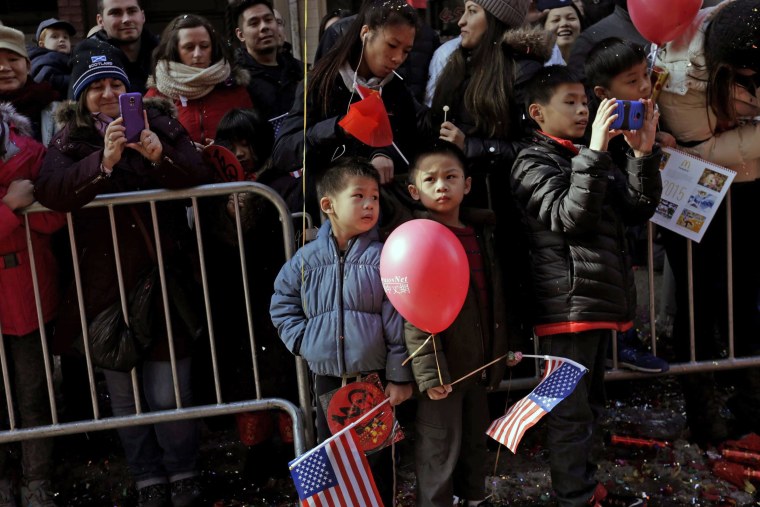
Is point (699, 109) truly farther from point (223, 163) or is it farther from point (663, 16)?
point (223, 163)

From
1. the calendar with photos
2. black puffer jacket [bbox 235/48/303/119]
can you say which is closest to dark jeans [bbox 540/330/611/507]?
the calendar with photos

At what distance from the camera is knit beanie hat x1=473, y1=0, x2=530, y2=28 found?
13.2 ft

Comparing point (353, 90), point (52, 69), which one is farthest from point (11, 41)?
point (353, 90)

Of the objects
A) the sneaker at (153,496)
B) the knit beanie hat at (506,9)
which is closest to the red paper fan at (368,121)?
the knit beanie hat at (506,9)

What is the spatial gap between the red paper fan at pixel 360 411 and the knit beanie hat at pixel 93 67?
6.08 ft

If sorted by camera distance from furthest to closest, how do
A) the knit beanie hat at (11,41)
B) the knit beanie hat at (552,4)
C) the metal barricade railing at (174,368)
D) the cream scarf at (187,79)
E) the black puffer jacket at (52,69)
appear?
the knit beanie hat at (552,4) → the black puffer jacket at (52,69) → the cream scarf at (187,79) → the knit beanie hat at (11,41) → the metal barricade railing at (174,368)

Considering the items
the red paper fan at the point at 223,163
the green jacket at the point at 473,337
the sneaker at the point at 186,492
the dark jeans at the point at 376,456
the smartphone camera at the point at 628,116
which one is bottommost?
the sneaker at the point at 186,492

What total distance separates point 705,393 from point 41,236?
11.2 feet

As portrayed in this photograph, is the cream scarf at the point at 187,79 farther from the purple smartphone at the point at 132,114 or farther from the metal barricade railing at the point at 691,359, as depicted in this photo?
the metal barricade railing at the point at 691,359

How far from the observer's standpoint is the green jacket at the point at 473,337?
3.20 metres

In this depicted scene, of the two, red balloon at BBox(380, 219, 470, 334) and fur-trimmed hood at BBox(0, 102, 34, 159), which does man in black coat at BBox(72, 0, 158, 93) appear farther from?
red balloon at BBox(380, 219, 470, 334)

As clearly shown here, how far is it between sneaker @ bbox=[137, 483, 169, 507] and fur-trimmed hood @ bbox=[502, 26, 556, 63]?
2.71 meters

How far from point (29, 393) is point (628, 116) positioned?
3020 mm

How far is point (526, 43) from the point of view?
3961 mm
